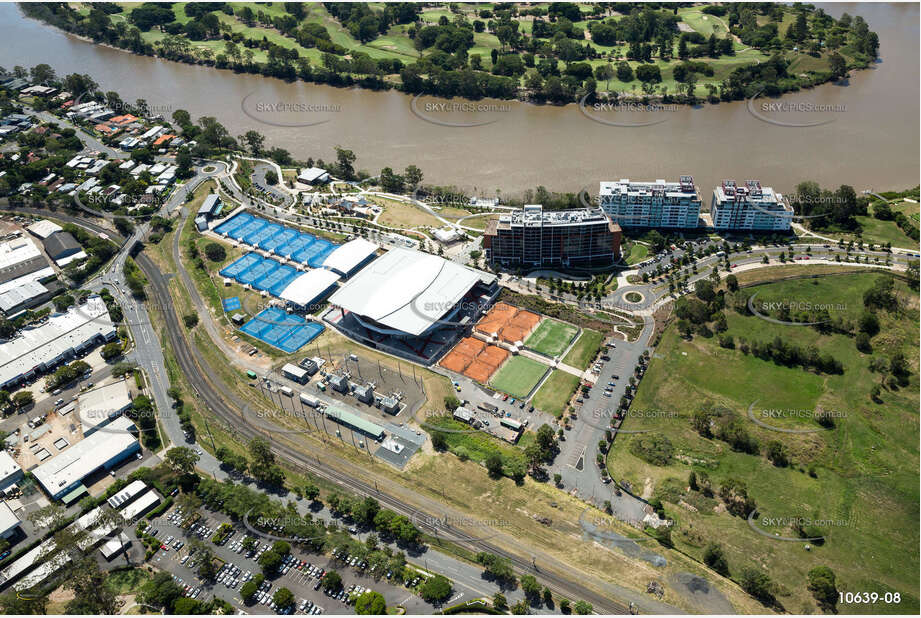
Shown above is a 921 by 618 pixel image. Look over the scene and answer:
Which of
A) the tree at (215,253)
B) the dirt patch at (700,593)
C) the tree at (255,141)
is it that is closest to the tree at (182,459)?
the tree at (215,253)

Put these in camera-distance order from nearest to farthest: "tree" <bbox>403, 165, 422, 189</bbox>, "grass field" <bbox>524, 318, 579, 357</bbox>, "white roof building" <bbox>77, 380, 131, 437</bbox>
Result: 1. "white roof building" <bbox>77, 380, 131, 437</bbox>
2. "grass field" <bbox>524, 318, 579, 357</bbox>
3. "tree" <bbox>403, 165, 422, 189</bbox>

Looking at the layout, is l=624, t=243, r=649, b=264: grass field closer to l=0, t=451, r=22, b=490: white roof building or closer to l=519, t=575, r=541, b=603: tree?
l=519, t=575, r=541, b=603: tree

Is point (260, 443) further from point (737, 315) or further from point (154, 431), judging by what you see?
point (737, 315)

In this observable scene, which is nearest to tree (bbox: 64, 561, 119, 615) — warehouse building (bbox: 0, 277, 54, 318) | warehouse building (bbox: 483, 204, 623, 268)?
warehouse building (bbox: 0, 277, 54, 318)

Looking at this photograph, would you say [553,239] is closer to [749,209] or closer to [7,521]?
[749,209]

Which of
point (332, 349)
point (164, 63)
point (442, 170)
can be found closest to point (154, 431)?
point (332, 349)

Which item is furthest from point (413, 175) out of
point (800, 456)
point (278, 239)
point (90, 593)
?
point (90, 593)

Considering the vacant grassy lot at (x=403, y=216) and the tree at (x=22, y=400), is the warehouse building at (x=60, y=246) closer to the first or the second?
the tree at (x=22, y=400)
